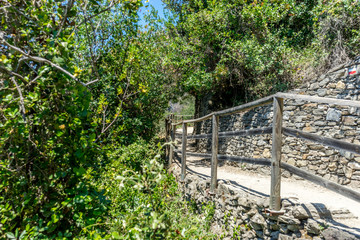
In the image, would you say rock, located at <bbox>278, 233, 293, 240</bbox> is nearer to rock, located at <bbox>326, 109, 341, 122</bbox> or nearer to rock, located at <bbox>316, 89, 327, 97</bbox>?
rock, located at <bbox>326, 109, 341, 122</bbox>

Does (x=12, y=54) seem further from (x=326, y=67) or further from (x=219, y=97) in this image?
(x=219, y=97)

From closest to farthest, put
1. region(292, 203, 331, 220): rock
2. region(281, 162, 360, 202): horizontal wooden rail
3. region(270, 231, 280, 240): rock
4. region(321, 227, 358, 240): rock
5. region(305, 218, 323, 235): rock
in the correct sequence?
region(281, 162, 360, 202): horizontal wooden rail < region(321, 227, 358, 240): rock < region(305, 218, 323, 235): rock < region(292, 203, 331, 220): rock < region(270, 231, 280, 240): rock

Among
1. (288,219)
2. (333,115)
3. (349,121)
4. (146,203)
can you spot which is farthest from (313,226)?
(333,115)

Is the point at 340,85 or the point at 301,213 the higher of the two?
the point at 340,85

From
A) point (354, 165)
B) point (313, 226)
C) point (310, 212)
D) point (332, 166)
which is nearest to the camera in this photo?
point (313, 226)

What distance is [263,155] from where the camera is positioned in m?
6.76

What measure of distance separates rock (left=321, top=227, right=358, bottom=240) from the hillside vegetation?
1098mm

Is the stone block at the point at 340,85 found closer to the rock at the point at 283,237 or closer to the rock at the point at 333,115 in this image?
the rock at the point at 333,115

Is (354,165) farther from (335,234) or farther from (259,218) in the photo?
(335,234)

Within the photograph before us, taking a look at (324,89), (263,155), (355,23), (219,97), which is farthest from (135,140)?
(355,23)

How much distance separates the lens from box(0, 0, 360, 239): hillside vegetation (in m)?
1.70

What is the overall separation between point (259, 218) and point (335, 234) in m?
0.82

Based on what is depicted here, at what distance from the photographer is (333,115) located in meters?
5.27

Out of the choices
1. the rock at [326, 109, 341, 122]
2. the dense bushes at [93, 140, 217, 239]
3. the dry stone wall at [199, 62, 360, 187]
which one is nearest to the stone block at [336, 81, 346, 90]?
the dry stone wall at [199, 62, 360, 187]
